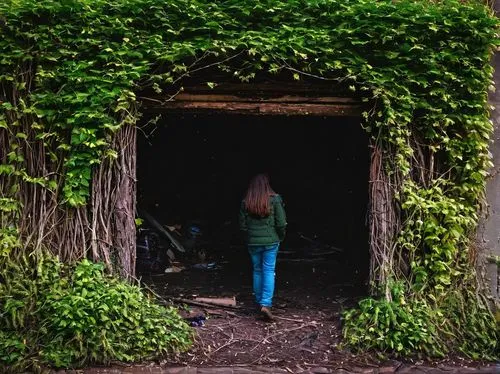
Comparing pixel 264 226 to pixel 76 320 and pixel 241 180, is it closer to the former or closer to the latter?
pixel 76 320

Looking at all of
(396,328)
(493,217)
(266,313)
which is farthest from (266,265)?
(493,217)

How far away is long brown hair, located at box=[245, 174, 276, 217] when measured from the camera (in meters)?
7.57

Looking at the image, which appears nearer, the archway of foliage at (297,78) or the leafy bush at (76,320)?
the leafy bush at (76,320)

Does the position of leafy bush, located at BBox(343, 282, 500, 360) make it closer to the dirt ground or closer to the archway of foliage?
the archway of foliage

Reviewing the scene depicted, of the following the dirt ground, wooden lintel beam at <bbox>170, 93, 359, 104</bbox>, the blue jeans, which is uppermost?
wooden lintel beam at <bbox>170, 93, 359, 104</bbox>

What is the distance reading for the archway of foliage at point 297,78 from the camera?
6742mm

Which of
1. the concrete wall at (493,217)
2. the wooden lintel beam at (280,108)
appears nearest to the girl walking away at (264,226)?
the wooden lintel beam at (280,108)

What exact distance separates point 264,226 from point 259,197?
0.38 m

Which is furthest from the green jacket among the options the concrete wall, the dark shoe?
the concrete wall

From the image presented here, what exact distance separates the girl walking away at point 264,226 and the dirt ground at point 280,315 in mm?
494

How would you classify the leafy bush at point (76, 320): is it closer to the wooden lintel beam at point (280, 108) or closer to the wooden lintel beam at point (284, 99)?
the wooden lintel beam at point (280, 108)

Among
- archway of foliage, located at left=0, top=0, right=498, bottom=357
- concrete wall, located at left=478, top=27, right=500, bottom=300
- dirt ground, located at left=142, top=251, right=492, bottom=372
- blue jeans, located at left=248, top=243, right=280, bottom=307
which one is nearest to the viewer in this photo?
dirt ground, located at left=142, top=251, right=492, bottom=372

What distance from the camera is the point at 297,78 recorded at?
691 cm

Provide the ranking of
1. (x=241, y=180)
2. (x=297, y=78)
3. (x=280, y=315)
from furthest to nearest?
1. (x=241, y=180)
2. (x=280, y=315)
3. (x=297, y=78)
